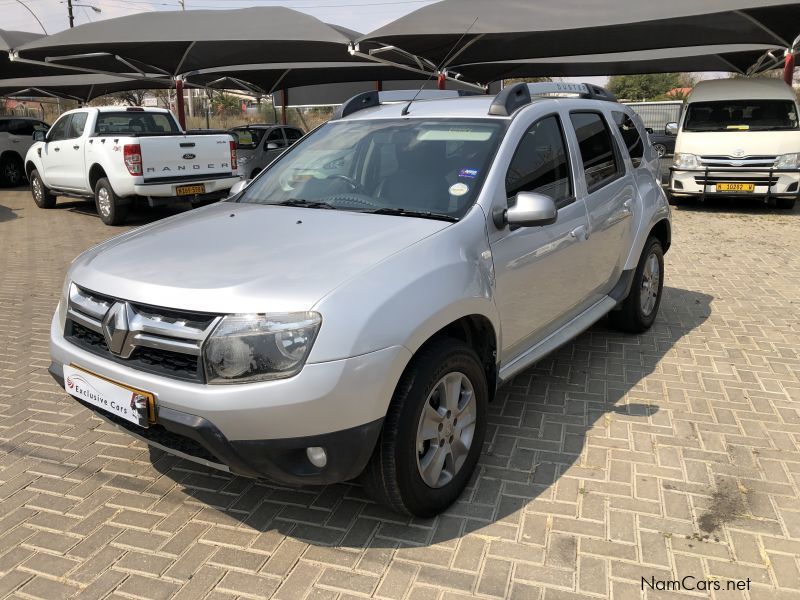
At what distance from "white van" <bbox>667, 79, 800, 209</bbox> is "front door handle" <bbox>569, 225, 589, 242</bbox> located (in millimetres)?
8906

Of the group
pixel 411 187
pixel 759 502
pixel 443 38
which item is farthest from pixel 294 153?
pixel 443 38

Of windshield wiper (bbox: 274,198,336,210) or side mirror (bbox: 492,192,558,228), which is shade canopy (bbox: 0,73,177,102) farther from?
side mirror (bbox: 492,192,558,228)

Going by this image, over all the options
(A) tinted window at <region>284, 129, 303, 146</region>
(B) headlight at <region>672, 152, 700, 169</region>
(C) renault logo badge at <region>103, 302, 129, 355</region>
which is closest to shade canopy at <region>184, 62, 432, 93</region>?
(A) tinted window at <region>284, 129, 303, 146</region>

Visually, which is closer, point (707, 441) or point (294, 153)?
point (707, 441)

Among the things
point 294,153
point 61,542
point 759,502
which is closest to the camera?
point 61,542

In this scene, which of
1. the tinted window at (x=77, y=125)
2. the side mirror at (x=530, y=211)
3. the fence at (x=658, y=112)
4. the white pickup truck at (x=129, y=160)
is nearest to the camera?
the side mirror at (x=530, y=211)

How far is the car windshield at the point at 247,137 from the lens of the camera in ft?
48.6

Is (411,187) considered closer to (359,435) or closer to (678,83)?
(359,435)

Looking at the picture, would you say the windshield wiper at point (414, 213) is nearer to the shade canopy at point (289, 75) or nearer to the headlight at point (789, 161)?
the headlight at point (789, 161)

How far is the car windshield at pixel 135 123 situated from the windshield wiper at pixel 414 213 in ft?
31.8

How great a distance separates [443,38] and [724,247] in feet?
25.3

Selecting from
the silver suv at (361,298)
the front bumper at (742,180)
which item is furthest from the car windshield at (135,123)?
the front bumper at (742,180)

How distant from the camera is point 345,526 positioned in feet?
9.32

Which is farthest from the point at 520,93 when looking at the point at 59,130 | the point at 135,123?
the point at 59,130
